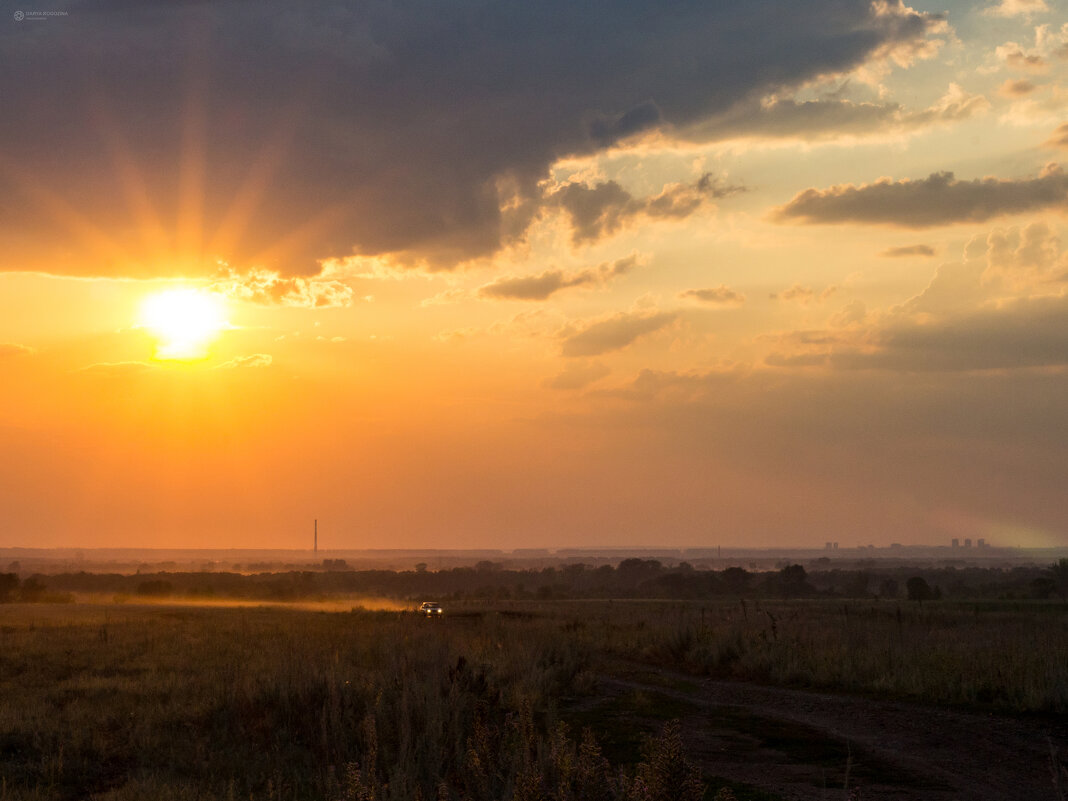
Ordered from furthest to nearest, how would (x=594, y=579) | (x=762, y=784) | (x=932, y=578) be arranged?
1. (x=594, y=579)
2. (x=932, y=578)
3. (x=762, y=784)

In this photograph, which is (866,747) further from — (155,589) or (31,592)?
(155,589)

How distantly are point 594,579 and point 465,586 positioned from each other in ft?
67.7

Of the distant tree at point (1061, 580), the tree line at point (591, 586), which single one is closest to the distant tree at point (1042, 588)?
the tree line at point (591, 586)

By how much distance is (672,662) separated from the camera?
95.2 ft

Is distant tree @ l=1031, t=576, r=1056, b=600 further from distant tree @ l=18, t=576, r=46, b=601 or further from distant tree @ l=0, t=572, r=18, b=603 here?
distant tree @ l=0, t=572, r=18, b=603

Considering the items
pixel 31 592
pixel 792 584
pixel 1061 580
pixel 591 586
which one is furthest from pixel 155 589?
pixel 1061 580

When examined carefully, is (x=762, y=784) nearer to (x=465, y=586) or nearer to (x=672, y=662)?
(x=672, y=662)

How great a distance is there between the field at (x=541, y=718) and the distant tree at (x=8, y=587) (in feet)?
193

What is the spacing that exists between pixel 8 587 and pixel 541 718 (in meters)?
80.2

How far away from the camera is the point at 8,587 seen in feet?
275

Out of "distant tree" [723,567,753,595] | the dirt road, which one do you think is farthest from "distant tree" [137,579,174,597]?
the dirt road

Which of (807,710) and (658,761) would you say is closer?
(658,761)

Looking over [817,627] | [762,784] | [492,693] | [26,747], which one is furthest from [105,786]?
[817,627]

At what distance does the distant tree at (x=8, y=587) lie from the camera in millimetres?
80875
